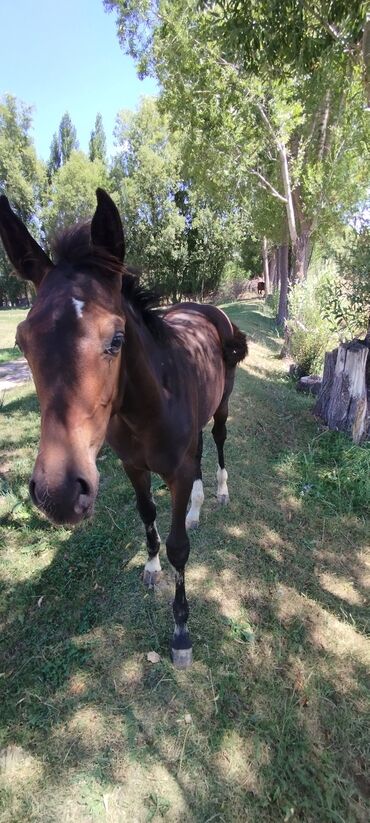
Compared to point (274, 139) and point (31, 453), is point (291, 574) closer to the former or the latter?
point (31, 453)

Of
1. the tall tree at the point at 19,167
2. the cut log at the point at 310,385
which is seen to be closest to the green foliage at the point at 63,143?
the tall tree at the point at 19,167

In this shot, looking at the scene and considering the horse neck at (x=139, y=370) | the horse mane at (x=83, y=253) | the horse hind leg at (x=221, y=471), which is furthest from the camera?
the horse hind leg at (x=221, y=471)

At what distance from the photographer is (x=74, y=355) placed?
1313 mm

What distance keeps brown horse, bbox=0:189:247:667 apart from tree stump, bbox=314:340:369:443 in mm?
3105

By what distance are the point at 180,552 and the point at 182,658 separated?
A: 0.67 meters

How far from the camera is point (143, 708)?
2.26 metres

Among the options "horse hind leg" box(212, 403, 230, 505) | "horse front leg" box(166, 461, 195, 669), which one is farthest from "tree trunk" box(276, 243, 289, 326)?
"horse front leg" box(166, 461, 195, 669)

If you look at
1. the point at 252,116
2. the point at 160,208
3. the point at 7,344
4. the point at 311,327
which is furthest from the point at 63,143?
the point at 311,327

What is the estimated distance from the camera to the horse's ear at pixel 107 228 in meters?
1.56

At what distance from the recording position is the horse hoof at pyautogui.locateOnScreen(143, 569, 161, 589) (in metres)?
3.07

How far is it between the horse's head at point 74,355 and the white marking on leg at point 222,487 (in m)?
2.65

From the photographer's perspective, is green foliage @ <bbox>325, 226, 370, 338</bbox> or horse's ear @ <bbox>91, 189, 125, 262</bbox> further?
green foliage @ <bbox>325, 226, 370, 338</bbox>

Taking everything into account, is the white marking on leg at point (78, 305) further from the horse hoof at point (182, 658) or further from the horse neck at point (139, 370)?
the horse hoof at point (182, 658)

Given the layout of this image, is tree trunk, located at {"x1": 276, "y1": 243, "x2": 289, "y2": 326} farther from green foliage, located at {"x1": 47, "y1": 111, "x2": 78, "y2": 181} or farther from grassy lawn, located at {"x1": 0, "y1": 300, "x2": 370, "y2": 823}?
green foliage, located at {"x1": 47, "y1": 111, "x2": 78, "y2": 181}
